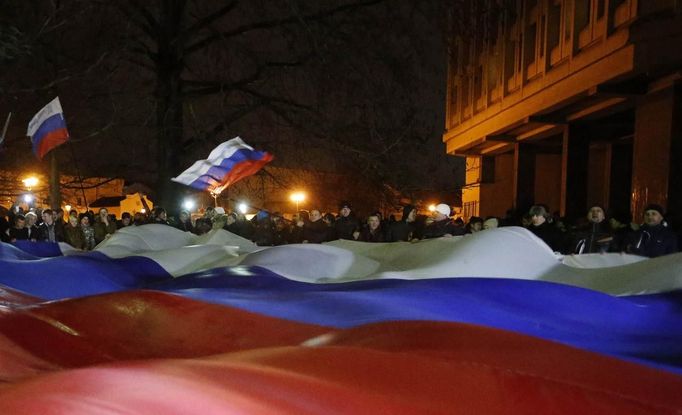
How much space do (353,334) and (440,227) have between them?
5.50 meters

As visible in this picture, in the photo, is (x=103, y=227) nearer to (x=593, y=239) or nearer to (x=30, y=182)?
(x=593, y=239)

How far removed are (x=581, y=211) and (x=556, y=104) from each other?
10.00 ft

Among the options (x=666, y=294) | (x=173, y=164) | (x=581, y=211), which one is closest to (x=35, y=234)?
(x=173, y=164)

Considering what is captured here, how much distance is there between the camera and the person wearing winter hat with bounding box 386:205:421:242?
320 inches

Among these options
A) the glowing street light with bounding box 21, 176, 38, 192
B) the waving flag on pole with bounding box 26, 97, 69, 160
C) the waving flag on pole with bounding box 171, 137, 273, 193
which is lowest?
the glowing street light with bounding box 21, 176, 38, 192

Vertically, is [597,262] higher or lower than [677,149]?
lower

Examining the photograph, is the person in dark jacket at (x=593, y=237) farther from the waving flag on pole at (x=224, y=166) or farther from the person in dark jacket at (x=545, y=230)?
the waving flag on pole at (x=224, y=166)

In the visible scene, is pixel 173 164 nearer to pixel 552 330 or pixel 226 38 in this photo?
pixel 226 38

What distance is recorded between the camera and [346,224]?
862 cm

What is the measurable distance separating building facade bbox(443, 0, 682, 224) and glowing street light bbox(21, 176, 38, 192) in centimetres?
1572

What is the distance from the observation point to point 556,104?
44.2 ft

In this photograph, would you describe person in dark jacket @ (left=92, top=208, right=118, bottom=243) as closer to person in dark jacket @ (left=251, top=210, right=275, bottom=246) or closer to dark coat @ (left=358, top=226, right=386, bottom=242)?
person in dark jacket @ (left=251, top=210, right=275, bottom=246)

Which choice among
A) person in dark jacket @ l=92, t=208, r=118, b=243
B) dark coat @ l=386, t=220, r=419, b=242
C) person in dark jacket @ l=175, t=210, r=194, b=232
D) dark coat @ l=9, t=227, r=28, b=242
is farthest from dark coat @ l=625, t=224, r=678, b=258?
dark coat @ l=9, t=227, r=28, b=242

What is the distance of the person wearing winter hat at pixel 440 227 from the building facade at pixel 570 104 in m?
3.70
